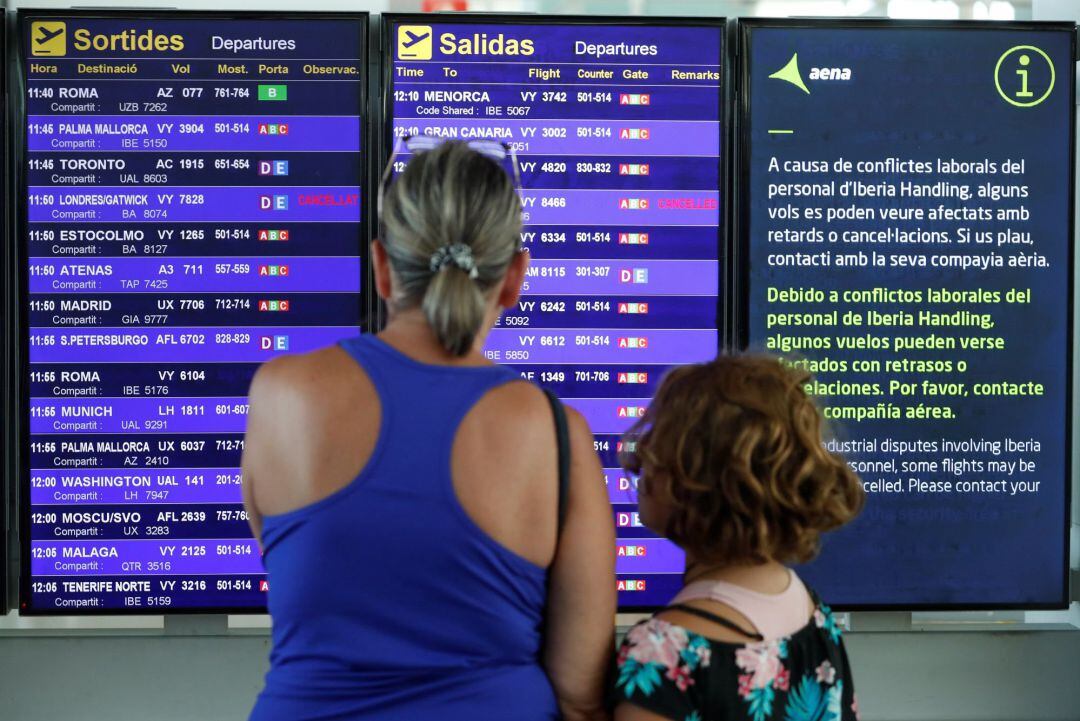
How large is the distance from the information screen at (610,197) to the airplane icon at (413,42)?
1 cm

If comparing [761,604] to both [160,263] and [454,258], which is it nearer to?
[454,258]

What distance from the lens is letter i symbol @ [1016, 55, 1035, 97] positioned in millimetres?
2740

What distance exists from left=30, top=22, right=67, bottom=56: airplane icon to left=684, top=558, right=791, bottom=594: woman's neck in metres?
2.05

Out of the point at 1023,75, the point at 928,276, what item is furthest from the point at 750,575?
the point at 1023,75

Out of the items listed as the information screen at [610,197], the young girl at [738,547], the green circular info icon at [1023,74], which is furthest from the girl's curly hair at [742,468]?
the green circular info icon at [1023,74]

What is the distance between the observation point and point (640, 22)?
2703 mm

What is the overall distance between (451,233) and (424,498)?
293 mm

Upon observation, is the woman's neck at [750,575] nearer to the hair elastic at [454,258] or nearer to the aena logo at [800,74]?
the hair elastic at [454,258]

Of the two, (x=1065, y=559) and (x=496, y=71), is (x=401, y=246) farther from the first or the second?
(x=1065, y=559)

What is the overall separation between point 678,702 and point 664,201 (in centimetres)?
161

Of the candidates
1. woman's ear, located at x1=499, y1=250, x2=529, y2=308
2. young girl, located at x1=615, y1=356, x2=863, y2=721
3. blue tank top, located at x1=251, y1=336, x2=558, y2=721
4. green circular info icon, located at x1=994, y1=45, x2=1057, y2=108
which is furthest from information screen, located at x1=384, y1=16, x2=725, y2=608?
blue tank top, located at x1=251, y1=336, x2=558, y2=721

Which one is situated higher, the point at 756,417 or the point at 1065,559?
the point at 756,417

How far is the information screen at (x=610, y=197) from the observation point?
8.81 ft

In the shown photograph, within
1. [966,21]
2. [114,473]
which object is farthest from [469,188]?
[966,21]
